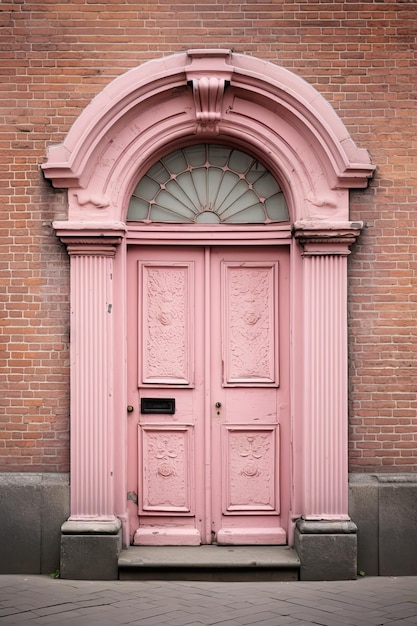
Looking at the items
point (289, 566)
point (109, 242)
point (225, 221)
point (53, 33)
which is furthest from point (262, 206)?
point (289, 566)

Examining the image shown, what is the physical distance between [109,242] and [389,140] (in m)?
2.75

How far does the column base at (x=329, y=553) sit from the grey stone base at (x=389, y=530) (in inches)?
7.4

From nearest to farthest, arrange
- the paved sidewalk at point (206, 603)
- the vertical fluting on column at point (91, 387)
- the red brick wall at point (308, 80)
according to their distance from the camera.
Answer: the paved sidewalk at point (206, 603), the vertical fluting on column at point (91, 387), the red brick wall at point (308, 80)

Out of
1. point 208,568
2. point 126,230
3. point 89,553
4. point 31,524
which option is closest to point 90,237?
point 126,230

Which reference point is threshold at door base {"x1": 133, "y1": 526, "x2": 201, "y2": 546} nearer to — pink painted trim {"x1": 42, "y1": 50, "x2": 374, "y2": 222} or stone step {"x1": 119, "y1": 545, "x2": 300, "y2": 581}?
stone step {"x1": 119, "y1": 545, "x2": 300, "y2": 581}

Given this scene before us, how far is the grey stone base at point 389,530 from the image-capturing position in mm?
7934

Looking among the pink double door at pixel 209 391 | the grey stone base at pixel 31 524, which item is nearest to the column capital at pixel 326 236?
the pink double door at pixel 209 391

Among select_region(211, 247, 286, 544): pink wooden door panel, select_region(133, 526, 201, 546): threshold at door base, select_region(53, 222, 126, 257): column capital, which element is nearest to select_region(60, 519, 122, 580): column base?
select_region(133, 526, 201, 546): threshold at door base

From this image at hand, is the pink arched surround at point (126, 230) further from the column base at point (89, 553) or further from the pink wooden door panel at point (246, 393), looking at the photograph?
the pink wooden door panel at point (246, 393)

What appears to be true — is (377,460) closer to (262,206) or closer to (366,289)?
(366,289)

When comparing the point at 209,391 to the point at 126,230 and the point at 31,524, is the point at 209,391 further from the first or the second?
the point at 31,524

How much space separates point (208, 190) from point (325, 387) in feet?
7.19

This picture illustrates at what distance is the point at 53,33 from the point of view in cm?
809

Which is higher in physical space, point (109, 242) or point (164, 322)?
point (109, 242)
